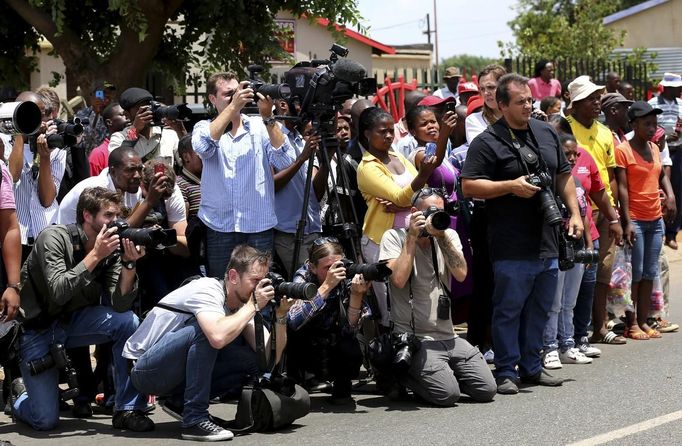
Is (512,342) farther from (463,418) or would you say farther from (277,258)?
(277,258)

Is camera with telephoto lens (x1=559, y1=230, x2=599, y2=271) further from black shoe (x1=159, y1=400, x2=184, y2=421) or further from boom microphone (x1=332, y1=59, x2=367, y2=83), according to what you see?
black shoe (x1=159, y1=400, x2=184, y2=421)

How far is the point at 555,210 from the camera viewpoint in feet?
25.5

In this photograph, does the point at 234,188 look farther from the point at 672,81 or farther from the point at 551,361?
the point at 672,81

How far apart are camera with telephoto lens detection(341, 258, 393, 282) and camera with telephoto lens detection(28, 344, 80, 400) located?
175 cm

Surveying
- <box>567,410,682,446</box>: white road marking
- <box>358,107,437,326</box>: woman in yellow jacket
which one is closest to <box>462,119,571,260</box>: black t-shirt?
<box>358,107,437,326</box>: woman in yellow jacket

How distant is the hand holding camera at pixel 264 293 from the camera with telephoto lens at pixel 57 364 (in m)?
1.27

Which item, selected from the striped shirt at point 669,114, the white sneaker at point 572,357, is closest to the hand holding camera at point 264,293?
the white sneaker at point 572,357

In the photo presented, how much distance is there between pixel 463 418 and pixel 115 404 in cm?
208

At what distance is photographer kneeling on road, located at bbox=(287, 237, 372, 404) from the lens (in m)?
7.70

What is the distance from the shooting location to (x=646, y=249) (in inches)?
398

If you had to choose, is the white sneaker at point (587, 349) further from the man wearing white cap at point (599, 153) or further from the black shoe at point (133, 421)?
the black shoe at point (133, 421)

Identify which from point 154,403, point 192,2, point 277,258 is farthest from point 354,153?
point 192,2

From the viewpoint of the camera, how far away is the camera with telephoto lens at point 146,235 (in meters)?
6.76

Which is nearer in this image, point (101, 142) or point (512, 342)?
point (512, 342)
